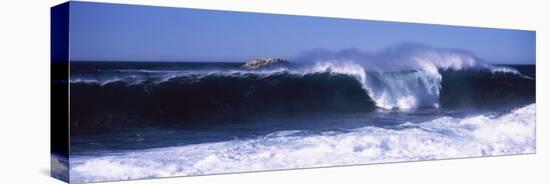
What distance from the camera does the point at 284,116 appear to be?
29.5 feet

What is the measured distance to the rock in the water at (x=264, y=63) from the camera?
8824mm

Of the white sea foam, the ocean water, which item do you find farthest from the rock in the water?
the white sea foam

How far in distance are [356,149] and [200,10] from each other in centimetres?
256

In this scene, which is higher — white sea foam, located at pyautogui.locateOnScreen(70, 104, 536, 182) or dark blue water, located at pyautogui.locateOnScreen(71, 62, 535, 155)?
dark blue water, located at pyautogui.locateOnScreen(71, 62, 535, 155)

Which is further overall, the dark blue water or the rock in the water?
the rock in the water

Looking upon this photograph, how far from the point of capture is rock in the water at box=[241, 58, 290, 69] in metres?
8.82

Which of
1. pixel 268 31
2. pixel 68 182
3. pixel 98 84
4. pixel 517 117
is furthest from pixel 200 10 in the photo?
pixel 517 117

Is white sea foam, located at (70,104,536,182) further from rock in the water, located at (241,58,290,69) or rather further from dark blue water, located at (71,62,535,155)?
rock in the water, located at (241,58,290,69)

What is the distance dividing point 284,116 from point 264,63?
2.15ft

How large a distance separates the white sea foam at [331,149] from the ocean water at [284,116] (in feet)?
0.04

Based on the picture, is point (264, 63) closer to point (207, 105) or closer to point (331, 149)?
point (207, 105)

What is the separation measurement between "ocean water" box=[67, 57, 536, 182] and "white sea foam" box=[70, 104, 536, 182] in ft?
0.04

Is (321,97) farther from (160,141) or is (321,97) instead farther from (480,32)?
(480,32)

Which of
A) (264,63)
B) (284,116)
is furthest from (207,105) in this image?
(284,116)
